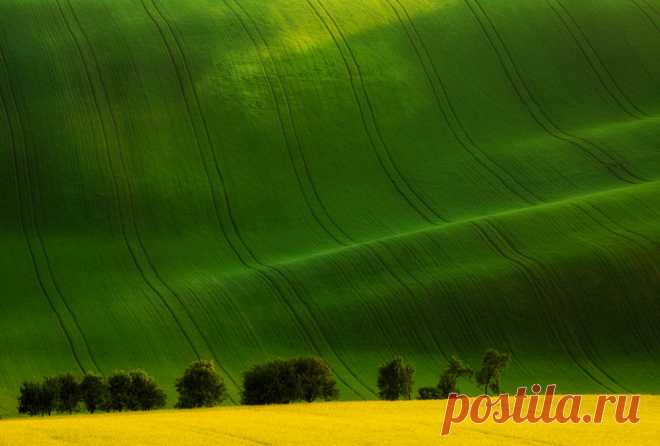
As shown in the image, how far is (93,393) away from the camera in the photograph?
113ft

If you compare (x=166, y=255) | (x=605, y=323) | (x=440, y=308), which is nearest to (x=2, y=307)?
(x=166, y=255)

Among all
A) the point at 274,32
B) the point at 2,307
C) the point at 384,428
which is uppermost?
the point at 274,32

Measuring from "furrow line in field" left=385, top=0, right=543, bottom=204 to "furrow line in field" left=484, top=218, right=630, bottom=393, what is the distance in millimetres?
6335

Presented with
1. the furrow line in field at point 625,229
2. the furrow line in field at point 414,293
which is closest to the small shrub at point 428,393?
the furrow line in field at point 414,293

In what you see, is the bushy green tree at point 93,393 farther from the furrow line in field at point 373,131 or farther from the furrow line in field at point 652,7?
the furrow line in field at point 652,7

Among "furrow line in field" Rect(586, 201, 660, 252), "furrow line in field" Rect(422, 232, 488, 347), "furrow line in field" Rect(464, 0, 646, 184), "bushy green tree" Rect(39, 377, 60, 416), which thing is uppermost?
"furrow line in field" Rect(464, 0, 646, 184)

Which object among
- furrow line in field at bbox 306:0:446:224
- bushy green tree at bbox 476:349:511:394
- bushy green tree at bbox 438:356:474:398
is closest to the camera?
bushy green tree at bbox 438:356:474:398

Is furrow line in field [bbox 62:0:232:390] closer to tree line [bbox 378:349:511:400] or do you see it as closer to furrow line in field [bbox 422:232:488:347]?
furrow line in field [bbox 422:232:488:347]

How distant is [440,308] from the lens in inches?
1876

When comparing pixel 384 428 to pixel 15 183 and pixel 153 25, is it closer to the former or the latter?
pixel 15 183

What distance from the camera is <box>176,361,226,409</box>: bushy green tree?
3434 cm

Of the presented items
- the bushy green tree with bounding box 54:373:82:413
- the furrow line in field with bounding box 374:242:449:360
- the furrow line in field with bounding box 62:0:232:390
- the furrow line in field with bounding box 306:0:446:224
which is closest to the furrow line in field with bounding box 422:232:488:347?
the furrow line in field with bounding box 374:242:449:360

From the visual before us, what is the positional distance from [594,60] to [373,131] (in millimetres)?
14766

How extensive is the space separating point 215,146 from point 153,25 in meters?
11.1
